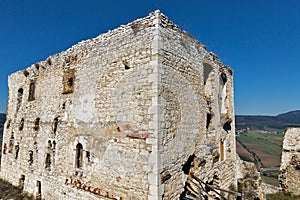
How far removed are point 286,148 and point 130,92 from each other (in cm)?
1359

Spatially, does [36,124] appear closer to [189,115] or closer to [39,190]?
[39,190]

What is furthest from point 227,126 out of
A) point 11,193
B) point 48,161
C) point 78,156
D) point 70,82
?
point 11,193

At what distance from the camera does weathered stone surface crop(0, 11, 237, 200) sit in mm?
5938

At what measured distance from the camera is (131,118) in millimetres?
6238

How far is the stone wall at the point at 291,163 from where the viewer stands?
46.1 feet

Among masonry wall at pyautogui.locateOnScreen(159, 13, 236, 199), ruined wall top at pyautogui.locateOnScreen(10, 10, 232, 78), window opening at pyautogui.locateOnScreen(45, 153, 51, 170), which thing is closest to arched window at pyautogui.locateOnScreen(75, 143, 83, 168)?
window opening at pyautogui.locateOnScreen(45, 153, 51, 170)

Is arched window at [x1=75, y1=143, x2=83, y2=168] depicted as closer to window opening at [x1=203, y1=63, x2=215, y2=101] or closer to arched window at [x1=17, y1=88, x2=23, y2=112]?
window opening at [x1=203, y1=63, x2=215, y2=101]

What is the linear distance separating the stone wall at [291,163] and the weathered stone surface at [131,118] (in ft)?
19.6

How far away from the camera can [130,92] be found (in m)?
Answer: 6.38

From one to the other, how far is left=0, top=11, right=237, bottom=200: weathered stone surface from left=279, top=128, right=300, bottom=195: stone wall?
5.97m

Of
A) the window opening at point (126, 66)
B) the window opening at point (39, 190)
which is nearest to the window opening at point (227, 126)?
the window opening at point (126, 66)

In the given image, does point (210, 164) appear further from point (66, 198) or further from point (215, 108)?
point (66, 198)

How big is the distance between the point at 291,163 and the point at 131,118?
13567 mm

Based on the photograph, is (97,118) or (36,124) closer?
(97,118)
